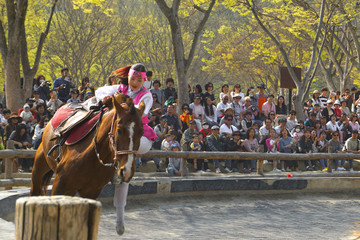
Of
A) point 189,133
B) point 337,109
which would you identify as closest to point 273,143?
point 189,133

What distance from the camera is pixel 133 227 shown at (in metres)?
9.00

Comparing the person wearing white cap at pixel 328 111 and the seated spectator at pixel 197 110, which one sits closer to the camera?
the seated spectator at pixel 197 110

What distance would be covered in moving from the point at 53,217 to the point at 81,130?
4307 mm

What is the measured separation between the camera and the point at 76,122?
6.73 m

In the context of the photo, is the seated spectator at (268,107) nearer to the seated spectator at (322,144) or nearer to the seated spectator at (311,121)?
the seated spectator at (311,121)

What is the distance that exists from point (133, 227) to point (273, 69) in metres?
32.0

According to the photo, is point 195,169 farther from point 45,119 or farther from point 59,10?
point 59,10

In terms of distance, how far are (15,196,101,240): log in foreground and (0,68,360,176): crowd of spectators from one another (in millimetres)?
10680

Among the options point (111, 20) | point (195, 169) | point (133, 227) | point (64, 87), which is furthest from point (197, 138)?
point (111, 20)

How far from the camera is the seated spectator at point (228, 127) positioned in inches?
622

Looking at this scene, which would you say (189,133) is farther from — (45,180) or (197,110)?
(45,180)

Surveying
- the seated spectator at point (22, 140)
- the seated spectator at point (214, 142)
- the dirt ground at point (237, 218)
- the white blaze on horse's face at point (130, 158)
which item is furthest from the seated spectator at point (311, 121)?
the white blaze on horse's face at point (130, 158)

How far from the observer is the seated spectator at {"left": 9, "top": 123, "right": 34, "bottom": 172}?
43.6ft

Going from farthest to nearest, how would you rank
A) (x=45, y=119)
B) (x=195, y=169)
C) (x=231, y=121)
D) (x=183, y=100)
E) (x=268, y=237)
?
(x=183, y=100) → (x=231, y=121) → (x=195, y=169) → (x=45, y=119) → (x=268, y=237)
